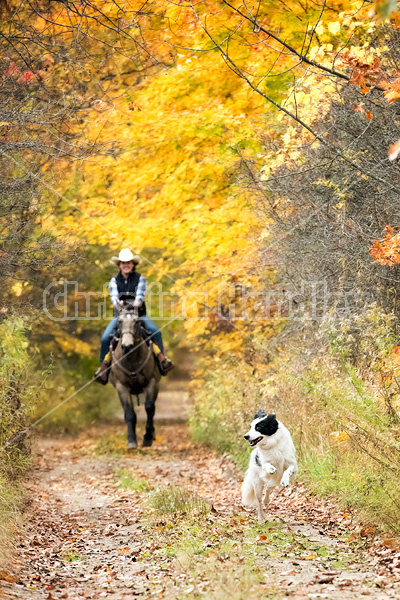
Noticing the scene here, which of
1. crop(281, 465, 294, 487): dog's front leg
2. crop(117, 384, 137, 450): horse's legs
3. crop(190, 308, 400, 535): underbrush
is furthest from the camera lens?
crop(117, 384, 137, 450): horse's legs

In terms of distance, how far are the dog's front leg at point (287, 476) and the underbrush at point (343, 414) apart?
0.61 meters

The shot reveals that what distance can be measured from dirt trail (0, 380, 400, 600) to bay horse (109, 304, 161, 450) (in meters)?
3.18

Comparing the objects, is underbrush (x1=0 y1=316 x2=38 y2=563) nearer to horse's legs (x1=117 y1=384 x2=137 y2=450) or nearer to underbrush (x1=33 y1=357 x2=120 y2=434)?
horse's legs (x1=117 y1=384 x2=137 y2=450)

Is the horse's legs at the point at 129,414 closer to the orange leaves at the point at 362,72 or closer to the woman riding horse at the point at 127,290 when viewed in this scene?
the woman riding horse at the point at 127,290

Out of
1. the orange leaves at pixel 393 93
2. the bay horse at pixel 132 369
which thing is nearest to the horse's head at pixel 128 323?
the bay horse at pixel 132 369

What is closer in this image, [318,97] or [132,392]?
[318,97]

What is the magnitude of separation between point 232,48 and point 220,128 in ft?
4.85

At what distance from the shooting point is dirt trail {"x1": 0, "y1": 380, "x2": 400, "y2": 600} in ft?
19.6

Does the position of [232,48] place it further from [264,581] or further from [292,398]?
[264,581]

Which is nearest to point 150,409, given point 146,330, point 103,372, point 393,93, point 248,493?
point 103,372

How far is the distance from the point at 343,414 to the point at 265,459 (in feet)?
4.80

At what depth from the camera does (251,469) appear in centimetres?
835

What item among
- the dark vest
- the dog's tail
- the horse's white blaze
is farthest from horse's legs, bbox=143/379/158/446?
the dog's tail

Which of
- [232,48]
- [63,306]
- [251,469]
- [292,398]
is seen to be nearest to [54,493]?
[292,398]
